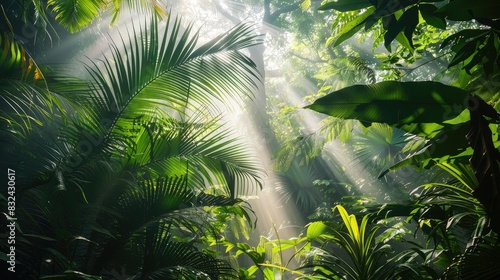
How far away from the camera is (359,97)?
1.57 m

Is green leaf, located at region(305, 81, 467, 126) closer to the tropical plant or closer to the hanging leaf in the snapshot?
the hanging leaf

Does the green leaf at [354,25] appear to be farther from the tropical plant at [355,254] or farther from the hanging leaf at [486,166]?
the tropical plant at [355,254]

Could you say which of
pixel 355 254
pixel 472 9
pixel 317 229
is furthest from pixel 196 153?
pixel 472 9

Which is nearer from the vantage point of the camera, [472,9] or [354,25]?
[472,9]

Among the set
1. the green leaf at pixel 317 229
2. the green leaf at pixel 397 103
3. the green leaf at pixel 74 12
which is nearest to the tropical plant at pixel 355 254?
the green leaf at pixel 317 229

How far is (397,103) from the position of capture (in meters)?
1.53

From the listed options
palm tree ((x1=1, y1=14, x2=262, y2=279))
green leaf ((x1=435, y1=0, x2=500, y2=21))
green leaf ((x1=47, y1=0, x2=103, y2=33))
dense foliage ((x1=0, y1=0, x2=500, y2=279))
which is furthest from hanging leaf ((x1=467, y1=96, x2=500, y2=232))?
green leaf ((x1=47, y1=0, x2=103, y2=33))

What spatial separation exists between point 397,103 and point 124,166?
1984mm

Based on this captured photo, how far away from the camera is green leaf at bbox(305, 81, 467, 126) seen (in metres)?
1.49

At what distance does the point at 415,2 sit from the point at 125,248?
232cm

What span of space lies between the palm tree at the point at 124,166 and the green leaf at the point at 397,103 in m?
1.44

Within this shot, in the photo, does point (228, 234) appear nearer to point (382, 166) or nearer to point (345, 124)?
point (382, 166)

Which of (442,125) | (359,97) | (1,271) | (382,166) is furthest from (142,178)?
(382,166)

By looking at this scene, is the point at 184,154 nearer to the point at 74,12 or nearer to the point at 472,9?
the point at 74,12
